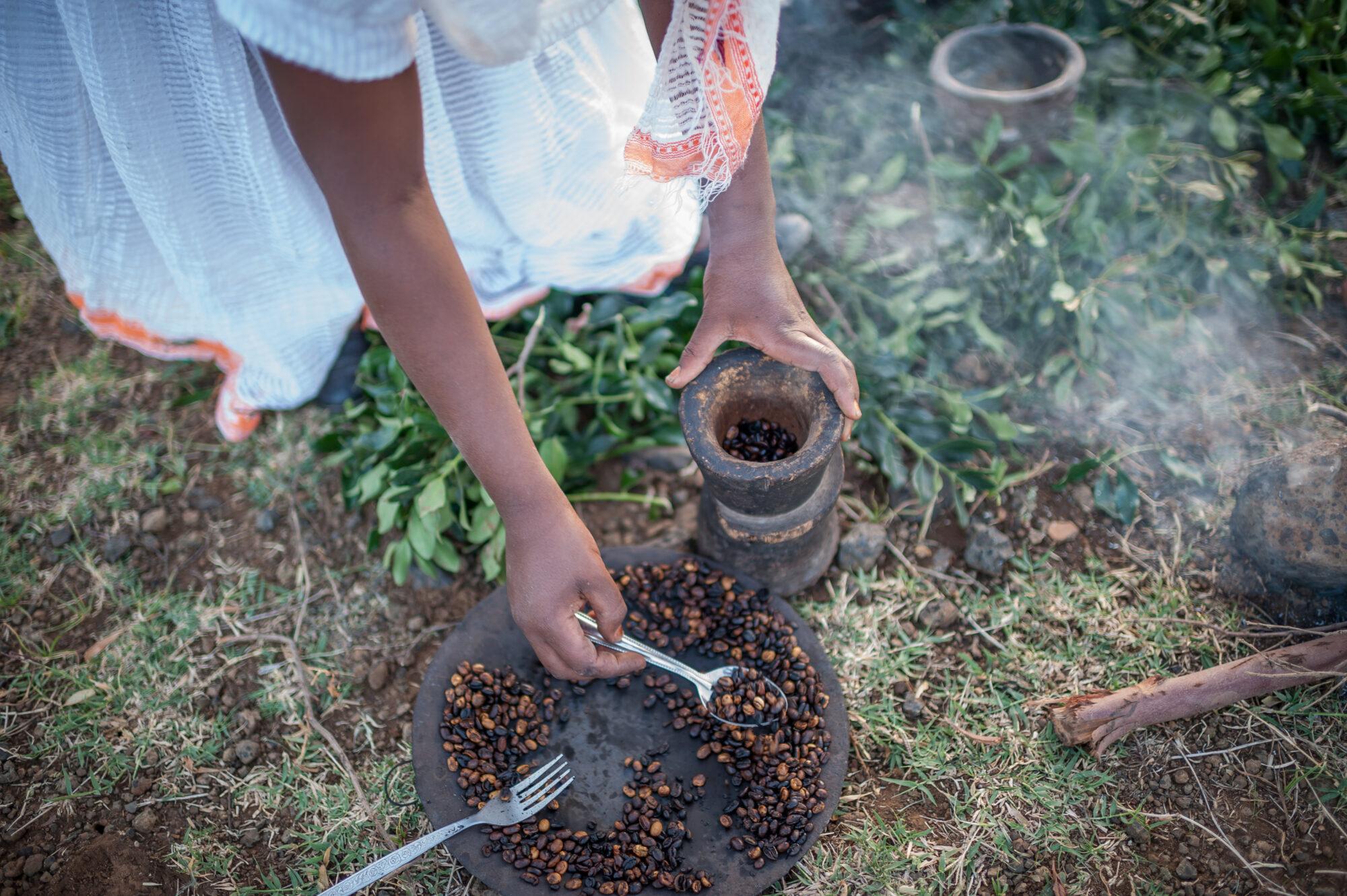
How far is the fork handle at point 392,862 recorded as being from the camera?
162 cm

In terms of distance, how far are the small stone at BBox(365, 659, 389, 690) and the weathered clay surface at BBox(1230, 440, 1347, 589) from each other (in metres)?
2.21

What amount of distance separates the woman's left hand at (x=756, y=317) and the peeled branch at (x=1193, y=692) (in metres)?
0.85

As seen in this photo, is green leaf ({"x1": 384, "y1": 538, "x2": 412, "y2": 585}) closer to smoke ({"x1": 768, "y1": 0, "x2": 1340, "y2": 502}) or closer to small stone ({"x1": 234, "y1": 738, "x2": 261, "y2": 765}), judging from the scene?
small stone ({"x1": 234, "y1": 738, "x2": 261, "y2": 765})

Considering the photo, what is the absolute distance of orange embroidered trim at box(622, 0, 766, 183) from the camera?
63.7 inches

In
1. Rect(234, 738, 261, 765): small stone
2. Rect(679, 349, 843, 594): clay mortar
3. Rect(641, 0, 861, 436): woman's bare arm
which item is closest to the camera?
Rect(679, 349, 843, 594): clay mortar

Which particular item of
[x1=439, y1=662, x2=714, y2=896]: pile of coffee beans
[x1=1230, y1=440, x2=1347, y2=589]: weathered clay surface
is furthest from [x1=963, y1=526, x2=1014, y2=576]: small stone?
[x1=439, y1=662, x2=714, y2=896]: pile of coffee beans

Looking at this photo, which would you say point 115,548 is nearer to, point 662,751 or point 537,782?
point 537,782

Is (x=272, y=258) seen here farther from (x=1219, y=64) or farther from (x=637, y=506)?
(x=1219, y=64)

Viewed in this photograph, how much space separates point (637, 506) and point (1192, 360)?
1781 millimetres

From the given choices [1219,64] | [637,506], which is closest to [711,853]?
[637,506]

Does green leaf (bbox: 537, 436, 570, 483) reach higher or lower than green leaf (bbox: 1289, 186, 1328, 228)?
higher

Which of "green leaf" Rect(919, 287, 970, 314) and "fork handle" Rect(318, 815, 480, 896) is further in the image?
"green leaf" Rect(919, 287, 970, 314)

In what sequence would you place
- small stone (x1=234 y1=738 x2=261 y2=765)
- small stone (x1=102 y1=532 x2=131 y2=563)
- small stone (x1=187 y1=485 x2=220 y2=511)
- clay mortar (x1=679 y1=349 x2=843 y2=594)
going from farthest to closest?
small stone (x1=187 y1=485 x2=220 y2=511)
small stone (x1=102 y1=532 x2=131 y2=563)
small stone (x1=234 y1=738 x2=261 y2=765)
clay mortar (x1=679 y1=349 x2=843 y2=594)

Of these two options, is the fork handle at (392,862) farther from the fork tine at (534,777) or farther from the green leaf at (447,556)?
the green leaf at (447,556)
